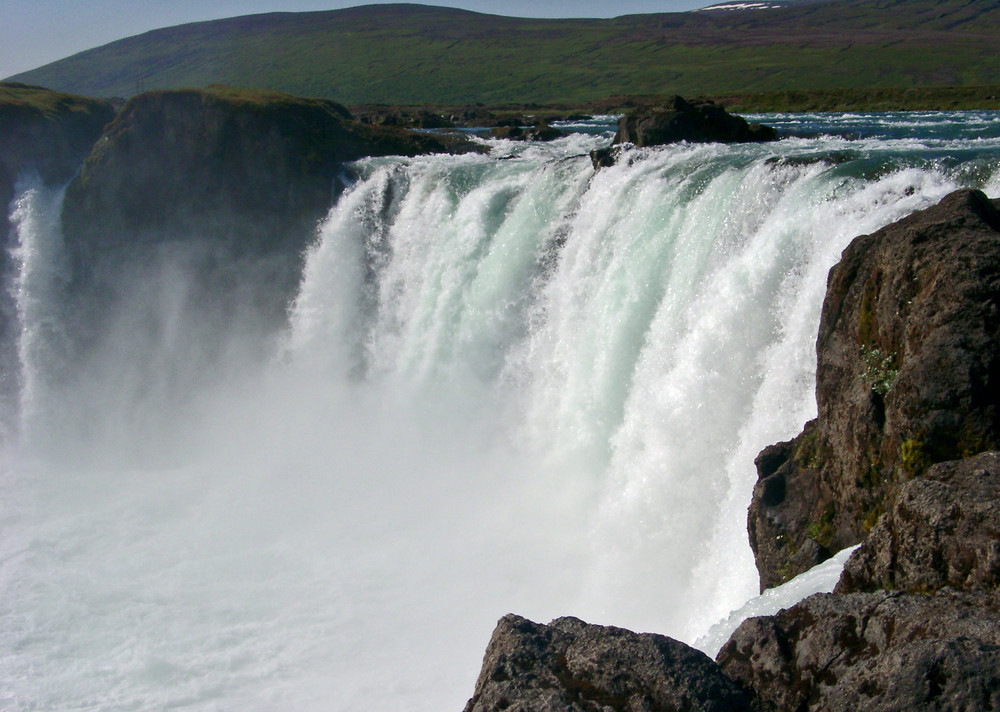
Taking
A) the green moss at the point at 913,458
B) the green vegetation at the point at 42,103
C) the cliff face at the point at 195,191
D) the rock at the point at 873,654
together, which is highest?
the green vegetation at the point at 42,103

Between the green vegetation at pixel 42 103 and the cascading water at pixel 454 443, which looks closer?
the cascading water at pixel 454 443

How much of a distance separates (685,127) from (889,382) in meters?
16.3

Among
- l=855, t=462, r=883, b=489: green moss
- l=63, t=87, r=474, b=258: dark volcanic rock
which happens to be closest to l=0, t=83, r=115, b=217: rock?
l=63, t=87, r=474, b=258: dark volcanic rock

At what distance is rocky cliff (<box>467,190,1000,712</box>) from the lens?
5.55 m

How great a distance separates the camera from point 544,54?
401 ft

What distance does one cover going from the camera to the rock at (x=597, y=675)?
577 centimetres

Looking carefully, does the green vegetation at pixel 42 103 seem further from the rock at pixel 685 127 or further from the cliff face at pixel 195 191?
the rock at pixel 685 127

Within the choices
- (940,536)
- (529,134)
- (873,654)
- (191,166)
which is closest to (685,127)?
(529,134)

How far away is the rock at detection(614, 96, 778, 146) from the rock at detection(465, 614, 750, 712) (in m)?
19.2

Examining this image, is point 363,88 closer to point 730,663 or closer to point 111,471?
point 111,471

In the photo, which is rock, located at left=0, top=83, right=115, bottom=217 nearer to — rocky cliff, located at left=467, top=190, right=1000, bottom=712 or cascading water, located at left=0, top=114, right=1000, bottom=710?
cascading water, located at left=0, top=114, right=1000, bottom=710

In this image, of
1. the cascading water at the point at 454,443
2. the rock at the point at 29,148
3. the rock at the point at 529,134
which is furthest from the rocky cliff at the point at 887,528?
the rock at the point at 529,134

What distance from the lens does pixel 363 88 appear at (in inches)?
4515

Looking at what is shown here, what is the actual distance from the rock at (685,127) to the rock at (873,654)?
18.8m
